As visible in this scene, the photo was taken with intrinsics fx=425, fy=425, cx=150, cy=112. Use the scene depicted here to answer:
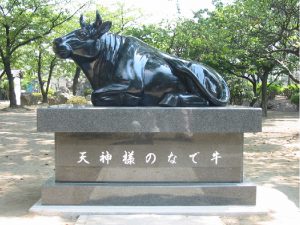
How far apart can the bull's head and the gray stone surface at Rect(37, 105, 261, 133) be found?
92 centimetres

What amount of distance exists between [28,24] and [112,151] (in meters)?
19.3

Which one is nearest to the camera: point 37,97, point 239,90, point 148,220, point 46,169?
point 148,220

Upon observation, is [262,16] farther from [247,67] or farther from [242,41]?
[247,67]

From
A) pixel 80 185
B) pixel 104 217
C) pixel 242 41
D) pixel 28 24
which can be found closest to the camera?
pixel 104 217

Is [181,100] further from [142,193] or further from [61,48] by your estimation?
[61,48]

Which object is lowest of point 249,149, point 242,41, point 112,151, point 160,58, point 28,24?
point 249,149

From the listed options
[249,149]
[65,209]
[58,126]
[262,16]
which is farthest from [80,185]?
[262,16]

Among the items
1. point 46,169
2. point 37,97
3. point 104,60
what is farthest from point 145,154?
point 37,97

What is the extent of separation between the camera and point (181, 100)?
212 inches

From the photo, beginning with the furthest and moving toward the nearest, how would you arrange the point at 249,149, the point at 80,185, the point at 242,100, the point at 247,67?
the point at 242,100 < the point at 247,67 < the point at 249,149 < the point at 80,185

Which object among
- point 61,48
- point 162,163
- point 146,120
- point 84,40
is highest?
point 84,40

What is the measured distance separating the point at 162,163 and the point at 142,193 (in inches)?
16.8

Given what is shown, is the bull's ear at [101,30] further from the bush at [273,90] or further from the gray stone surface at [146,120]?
the bush at [273,90]

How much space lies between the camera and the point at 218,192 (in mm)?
5066
